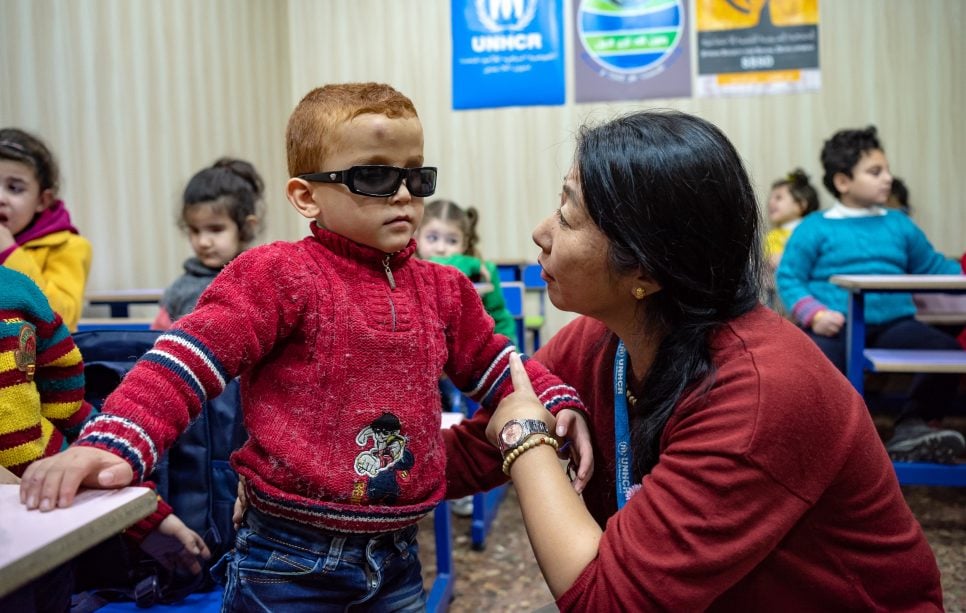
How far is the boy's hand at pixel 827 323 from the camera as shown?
3.25 meters

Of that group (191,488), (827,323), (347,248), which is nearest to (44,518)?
(347,248)

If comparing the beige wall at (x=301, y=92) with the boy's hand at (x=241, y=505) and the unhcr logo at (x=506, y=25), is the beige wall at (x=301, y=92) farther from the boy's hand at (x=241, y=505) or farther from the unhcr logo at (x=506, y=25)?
the boy's hand at (x=241, y=505)

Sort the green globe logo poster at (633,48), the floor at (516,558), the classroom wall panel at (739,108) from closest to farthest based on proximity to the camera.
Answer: the floor at (516,558), the classroom wall panel at (739,108), the green globe logo poster at (633,48)

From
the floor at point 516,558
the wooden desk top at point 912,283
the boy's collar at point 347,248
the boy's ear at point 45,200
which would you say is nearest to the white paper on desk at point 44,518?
the boy's collar at point 347,248

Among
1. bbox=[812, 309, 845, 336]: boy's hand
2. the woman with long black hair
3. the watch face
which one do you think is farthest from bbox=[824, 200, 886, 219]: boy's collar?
the watch face

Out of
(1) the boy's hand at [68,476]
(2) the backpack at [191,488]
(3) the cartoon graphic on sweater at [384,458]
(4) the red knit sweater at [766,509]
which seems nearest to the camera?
(1) the boy's hand at [68,476]

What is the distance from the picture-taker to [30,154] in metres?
2.34

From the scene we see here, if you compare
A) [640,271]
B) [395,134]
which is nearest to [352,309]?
[395,134]

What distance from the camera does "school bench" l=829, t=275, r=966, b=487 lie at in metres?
2.62

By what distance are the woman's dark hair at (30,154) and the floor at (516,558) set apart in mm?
1704

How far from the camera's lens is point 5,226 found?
7.72 feet

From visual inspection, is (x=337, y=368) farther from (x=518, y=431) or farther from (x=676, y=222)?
(x=676, y=222)

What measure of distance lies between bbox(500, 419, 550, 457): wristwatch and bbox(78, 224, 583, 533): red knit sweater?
0.12 metres

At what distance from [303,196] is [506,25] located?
458 centimetres
